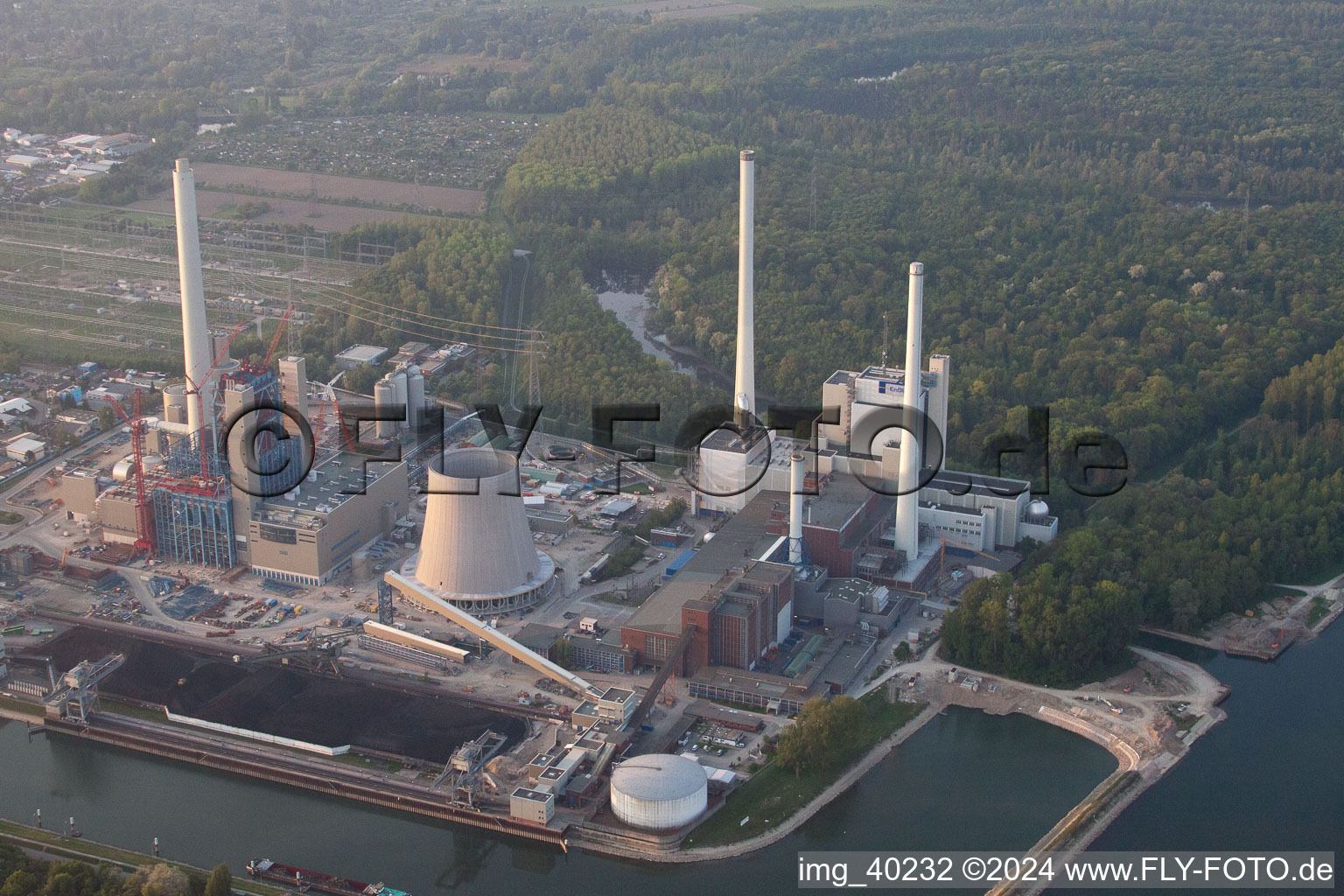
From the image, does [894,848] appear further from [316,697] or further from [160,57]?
[160,57]

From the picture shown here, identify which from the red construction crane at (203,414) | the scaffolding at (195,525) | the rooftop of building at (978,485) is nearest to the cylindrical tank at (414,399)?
the red construction crane at (203,414)

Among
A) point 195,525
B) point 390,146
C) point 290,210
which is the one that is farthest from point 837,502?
point 390,146

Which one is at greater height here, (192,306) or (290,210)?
(192,306)

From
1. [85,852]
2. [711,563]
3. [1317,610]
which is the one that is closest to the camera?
[85,852]

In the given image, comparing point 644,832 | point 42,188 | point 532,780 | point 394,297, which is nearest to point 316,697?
point 532,780

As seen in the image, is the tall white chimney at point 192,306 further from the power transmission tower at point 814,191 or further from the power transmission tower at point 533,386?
the power transmission tower at point 814,191

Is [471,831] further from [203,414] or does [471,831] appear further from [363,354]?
[363,354]
